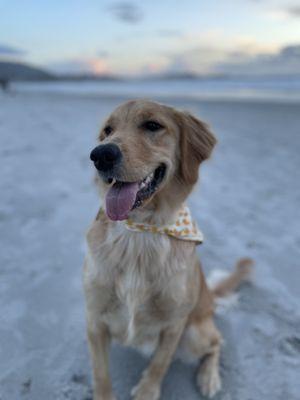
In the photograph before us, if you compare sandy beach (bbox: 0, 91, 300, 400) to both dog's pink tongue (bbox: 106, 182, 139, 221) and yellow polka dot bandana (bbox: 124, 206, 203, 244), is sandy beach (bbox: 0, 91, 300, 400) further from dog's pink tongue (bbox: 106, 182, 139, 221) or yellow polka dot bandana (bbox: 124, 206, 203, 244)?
dog's pink tongue (bbox: 106, 182, 139, 221)

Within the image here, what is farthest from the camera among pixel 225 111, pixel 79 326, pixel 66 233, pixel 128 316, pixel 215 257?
pixel 225 111

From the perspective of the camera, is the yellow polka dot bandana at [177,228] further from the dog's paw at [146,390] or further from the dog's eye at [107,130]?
the dog's paw at [146,390]

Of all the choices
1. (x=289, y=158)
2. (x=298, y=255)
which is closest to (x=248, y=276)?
(x=298, y=255)

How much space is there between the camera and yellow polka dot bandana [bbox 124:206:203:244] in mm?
2361

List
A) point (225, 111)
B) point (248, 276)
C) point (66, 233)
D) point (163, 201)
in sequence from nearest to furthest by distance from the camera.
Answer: point (163, 201) → point (248, 276) → point (66, 233) → point (225, 111)

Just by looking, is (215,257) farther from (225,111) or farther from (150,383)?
(225,111)

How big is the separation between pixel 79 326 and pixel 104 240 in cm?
93

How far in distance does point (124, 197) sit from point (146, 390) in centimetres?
121

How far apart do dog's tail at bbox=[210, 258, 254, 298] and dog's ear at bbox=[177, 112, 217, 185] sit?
1.23m

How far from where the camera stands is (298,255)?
3916 mm

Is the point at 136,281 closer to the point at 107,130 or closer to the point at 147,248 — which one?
the point at 147,248

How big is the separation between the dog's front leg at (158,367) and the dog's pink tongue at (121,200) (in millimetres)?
798

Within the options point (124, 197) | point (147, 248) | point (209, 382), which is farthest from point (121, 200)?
point (209, 382)

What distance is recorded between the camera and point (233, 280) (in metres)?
3.32
